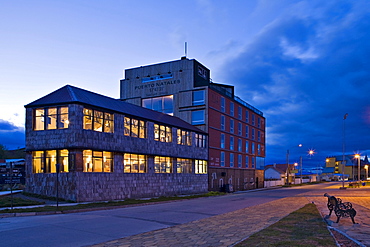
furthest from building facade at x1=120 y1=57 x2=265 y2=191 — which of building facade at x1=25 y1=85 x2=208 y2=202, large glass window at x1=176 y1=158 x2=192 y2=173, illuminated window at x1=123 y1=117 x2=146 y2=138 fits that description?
illuminated window at x1=123 y1=117 x2=146 y2=138

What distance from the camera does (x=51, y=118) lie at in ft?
88.7

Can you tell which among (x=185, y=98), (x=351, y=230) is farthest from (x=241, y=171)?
(x=351, y=230)

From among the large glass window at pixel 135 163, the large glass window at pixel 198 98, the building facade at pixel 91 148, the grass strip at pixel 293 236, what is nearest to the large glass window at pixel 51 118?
the building facade at pixel 91 148

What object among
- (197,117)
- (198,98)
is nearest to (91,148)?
(197,117)

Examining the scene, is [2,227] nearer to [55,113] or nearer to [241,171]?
[55,113]

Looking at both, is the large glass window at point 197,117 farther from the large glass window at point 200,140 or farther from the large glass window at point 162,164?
the large glass window at point 162,164

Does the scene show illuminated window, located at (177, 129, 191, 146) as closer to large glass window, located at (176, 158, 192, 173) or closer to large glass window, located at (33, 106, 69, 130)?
large glass window, located at (176, 158, 192, 173)

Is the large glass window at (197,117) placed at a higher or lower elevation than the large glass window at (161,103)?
lower

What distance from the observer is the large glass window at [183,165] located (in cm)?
4039

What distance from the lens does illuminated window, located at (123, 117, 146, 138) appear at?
104ft

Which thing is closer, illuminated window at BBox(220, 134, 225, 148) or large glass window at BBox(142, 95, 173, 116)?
large glass window at BBox(142, 95, 173, 116)

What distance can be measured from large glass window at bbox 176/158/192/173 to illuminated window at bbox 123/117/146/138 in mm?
7891

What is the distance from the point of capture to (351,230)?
11.1 metres

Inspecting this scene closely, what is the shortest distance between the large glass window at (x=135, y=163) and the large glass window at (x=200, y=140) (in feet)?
39.8
